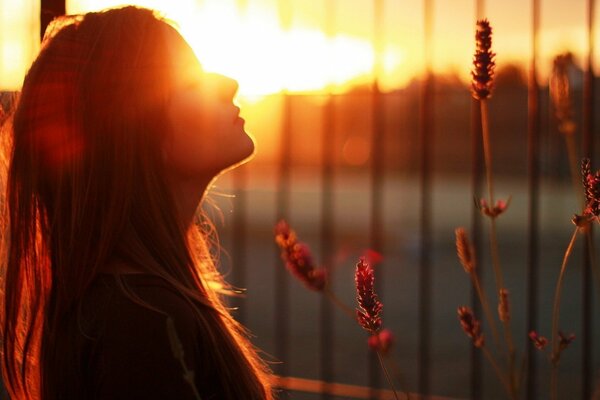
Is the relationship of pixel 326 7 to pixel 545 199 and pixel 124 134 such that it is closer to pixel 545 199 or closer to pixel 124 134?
pixel 124 134

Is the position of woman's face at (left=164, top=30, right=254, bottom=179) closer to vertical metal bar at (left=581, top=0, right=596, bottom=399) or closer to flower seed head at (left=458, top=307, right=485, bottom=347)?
flower seed head at (left=458, top=307, right=485, bottom=347)

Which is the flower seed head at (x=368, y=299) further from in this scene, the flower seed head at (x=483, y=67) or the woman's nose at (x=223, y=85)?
the woman's nose at (x=223, y=85)

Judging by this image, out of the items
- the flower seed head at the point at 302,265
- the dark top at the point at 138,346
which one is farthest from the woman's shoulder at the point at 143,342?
the flower seed head at the point at 302,265

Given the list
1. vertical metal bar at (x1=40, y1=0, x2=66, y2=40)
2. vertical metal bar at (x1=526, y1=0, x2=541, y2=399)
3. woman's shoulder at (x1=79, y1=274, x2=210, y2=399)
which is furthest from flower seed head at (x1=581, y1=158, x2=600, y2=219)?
vertical metal bar at (x1=40, y1=0, x2=66, y2=40)

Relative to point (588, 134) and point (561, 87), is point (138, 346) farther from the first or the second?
point (588, 134)

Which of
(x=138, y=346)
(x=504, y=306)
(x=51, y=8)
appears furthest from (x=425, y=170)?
(x=138, y=346)

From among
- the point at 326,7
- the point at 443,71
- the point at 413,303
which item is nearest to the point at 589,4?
the point at 443,71

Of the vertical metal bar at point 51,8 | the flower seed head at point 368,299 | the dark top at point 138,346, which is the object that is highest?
the vertical metal bar at point 51,8

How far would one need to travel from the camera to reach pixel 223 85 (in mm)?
1539

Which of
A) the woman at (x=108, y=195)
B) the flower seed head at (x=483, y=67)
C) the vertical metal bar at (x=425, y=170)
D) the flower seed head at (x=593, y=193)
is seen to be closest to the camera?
the flower seed head at (x=593, y=193)

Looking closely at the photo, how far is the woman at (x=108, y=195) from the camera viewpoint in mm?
1268

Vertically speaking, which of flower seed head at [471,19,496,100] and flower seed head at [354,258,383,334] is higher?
flower seed head at [471,19,496,100]

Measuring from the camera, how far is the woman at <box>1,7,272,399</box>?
1.27 metres

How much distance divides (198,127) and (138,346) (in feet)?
1.45
